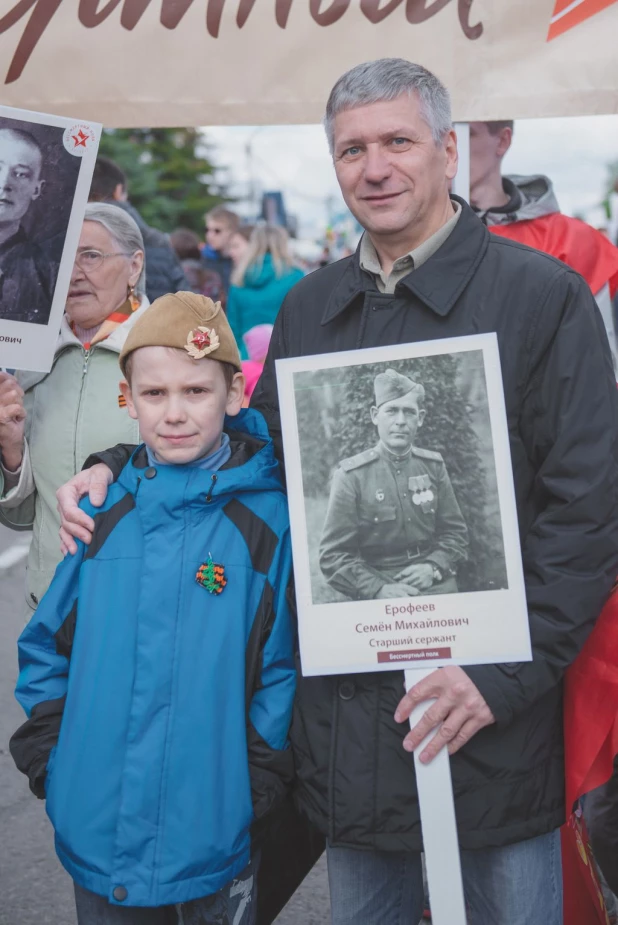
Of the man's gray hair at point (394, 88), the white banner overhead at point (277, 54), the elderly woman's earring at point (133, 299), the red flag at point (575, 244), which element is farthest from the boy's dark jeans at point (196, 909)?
the red flag at point (575, 244)

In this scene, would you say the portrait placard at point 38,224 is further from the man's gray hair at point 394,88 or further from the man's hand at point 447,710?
the man's hand at point 447,710

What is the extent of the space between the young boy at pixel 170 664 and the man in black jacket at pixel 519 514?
0.13 metres

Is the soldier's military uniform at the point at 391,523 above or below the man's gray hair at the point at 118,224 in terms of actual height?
below

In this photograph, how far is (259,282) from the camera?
772 cm

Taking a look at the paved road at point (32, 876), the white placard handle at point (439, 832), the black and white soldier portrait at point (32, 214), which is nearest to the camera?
the white placard handle at point (439, 832)

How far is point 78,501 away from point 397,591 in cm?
79

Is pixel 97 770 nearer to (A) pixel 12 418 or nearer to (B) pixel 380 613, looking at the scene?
(B) pixel 380 613

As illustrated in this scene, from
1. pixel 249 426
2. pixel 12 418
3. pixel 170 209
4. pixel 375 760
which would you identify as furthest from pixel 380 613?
pixel 170 209

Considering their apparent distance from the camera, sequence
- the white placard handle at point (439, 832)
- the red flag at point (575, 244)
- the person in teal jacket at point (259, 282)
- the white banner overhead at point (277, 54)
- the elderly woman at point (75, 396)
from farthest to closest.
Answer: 1. the person in teal jacket at point (259, 282)
2. the red flag at point (575, 244)
3. the white banner overhead at point (277, 54)
4. the elderly woman at point (75, 396)
5. the white placard handle at point (439, 832)

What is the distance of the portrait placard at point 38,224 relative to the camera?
260 cm

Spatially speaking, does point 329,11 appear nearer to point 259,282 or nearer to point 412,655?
point 412,655

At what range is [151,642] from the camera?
215 cm

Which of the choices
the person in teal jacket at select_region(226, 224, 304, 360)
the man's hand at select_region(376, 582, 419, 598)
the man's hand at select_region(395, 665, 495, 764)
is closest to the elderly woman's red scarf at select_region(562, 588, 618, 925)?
the man's hand at select_region(395, 665, 495, 764)

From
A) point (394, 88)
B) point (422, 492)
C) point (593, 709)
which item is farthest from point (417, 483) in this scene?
point (394, 88)
